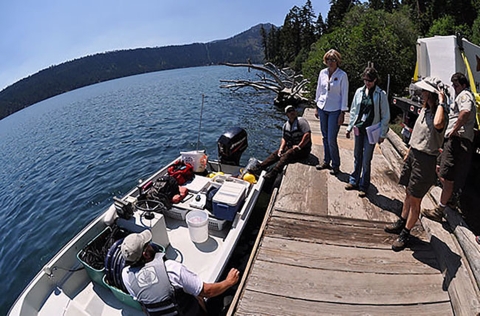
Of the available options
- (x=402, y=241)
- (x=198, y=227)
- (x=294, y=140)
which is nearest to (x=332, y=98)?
(x=294, y=140)

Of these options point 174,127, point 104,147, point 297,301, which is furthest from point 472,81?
point 104,147

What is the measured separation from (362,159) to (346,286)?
72.8 inches

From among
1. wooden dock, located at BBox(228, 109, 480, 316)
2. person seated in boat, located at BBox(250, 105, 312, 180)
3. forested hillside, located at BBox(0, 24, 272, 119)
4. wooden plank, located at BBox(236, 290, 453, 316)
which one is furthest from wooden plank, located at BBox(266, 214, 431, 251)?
forested hillside, located at BBox(0, 24, 272, 119)

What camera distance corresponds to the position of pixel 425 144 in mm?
2453

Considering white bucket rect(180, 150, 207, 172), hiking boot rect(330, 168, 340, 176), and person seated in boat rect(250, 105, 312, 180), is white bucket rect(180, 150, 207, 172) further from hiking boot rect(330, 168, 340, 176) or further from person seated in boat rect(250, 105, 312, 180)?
hiking boot rect(330, 168, 340, 176)

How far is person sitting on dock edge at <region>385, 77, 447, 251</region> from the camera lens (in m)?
2.36

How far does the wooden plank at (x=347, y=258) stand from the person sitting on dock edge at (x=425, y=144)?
0.39 m

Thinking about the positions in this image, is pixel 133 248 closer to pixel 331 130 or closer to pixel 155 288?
pixel 155 288

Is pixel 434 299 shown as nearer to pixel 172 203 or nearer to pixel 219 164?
pixel 172 203

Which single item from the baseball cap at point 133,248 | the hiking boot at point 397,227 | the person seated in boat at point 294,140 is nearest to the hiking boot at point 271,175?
the person seated in boat at point 294,140

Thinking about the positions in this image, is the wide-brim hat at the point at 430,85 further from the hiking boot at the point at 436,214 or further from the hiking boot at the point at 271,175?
the hiking boot at the point at 271,175

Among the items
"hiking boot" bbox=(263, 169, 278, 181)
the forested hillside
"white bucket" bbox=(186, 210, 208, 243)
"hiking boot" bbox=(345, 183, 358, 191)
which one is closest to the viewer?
"white bucket" bbox=(186, 210, 208, 243)

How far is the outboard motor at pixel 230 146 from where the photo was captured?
558cm

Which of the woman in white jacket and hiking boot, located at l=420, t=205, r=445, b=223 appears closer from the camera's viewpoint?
hiking boot, located at l=420, t=205, r=445, b=223
